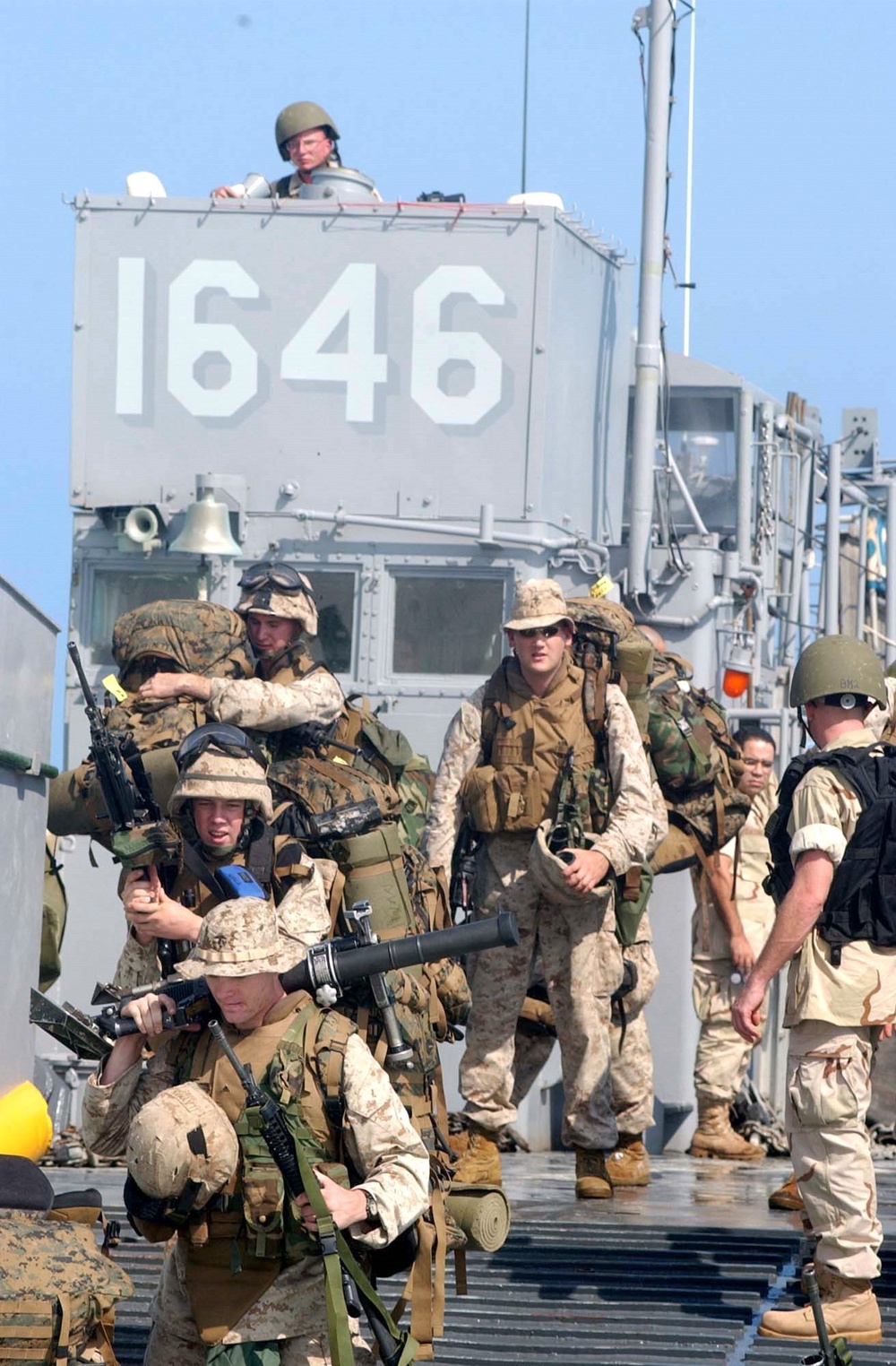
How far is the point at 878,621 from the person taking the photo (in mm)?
15977

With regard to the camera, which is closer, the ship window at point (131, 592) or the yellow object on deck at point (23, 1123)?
the yellow object on deck at point (23, 1123)

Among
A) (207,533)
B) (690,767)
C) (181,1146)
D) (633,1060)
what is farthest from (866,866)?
(207,533)

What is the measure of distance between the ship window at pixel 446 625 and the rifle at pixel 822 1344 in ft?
14.9

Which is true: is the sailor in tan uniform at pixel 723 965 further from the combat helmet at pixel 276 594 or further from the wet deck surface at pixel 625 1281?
the combat helmet at pixel 276 594

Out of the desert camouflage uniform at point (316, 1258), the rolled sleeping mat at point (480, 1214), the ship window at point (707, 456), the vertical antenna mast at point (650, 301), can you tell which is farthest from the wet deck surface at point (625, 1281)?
the ship window at point (707, 456)

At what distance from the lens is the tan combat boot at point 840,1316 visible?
18.5 feet

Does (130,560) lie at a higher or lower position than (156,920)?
higher

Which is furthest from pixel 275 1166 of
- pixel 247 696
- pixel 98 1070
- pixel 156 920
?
pixel 247 696

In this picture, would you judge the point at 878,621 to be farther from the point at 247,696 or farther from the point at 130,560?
the point at 247,696

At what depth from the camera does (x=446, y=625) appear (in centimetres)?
966

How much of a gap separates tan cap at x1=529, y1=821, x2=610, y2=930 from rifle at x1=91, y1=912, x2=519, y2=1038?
262cm

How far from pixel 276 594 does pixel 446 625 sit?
2926 mm

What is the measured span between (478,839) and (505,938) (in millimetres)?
3184

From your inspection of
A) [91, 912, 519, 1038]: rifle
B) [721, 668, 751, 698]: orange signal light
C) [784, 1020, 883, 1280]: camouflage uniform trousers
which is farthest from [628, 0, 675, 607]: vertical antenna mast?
[91, 912, 519, 1038]: rifle
